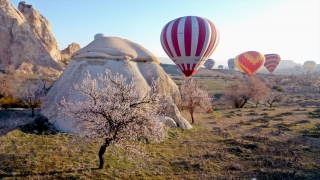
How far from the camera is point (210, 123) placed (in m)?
23.6

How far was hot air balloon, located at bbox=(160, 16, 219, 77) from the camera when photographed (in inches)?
845

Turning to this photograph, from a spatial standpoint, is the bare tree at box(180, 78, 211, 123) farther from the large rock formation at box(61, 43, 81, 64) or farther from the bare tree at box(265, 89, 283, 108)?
the large rock formation at box(61, 43, 81, 64)

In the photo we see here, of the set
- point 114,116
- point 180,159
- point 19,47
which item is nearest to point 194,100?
point 180,159

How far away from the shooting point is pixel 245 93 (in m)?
36.5

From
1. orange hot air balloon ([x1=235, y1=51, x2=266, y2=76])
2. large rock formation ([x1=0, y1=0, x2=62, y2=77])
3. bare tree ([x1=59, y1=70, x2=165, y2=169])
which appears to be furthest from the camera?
large rock formation ([x1=0, y1=0, x2=62, y2=77])

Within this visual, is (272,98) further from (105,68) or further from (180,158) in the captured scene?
(180,158)

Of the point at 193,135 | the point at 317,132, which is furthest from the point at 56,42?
the point at 317,132

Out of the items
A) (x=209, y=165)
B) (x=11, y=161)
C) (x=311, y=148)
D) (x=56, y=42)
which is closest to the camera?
(x=11, y=161)

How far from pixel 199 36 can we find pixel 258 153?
36.5 feet

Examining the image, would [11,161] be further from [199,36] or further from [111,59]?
[199,36]

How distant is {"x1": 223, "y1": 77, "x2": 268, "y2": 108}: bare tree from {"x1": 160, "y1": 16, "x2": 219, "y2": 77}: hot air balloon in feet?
50.2

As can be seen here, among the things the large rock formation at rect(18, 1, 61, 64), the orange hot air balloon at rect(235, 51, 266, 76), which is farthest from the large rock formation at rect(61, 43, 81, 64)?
the orange hot air balloon at rect(235, 51, 266, 76)

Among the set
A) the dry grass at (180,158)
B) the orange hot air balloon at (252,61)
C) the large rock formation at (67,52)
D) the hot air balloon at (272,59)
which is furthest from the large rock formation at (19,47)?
the hot air balloon at (272,59)

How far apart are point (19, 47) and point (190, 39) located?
42.0 meters
